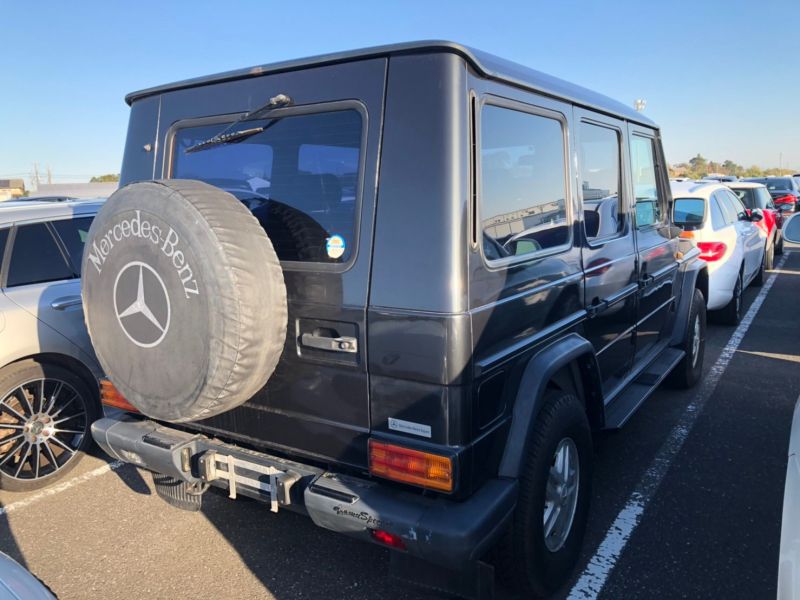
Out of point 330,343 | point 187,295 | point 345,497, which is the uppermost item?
point 187,295

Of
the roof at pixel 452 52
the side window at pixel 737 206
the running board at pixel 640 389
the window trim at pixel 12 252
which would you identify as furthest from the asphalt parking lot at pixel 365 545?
the side window at pixel 737 206

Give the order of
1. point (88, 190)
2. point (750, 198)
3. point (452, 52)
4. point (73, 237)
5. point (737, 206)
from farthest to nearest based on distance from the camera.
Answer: point (88, 190) < point (750, 198) < point (737, 206) < point (73, 237) < point (452, 52)

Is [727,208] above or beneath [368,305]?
above

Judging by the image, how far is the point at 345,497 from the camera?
7.29ft

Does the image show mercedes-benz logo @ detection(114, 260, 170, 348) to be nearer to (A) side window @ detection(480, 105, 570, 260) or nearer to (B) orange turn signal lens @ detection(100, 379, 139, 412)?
(B) orange turn signal lens @ detection(100, 379, 139, 412)

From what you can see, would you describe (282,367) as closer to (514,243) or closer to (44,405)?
(514,243)

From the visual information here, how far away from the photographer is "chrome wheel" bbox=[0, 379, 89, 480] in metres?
3.72

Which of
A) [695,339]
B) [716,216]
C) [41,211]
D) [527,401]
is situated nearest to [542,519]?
[527,401]

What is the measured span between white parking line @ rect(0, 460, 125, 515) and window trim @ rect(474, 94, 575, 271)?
3.07 meters

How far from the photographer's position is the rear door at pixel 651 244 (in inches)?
156

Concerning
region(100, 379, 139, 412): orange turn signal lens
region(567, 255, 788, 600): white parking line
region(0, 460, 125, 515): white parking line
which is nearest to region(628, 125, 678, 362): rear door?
region(567, 255, 788, 600): white parking line

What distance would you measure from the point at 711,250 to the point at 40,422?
667cm

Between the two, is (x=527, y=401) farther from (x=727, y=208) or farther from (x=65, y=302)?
(x=727, y=208)

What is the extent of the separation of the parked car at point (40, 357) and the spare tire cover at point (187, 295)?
1.70 m
